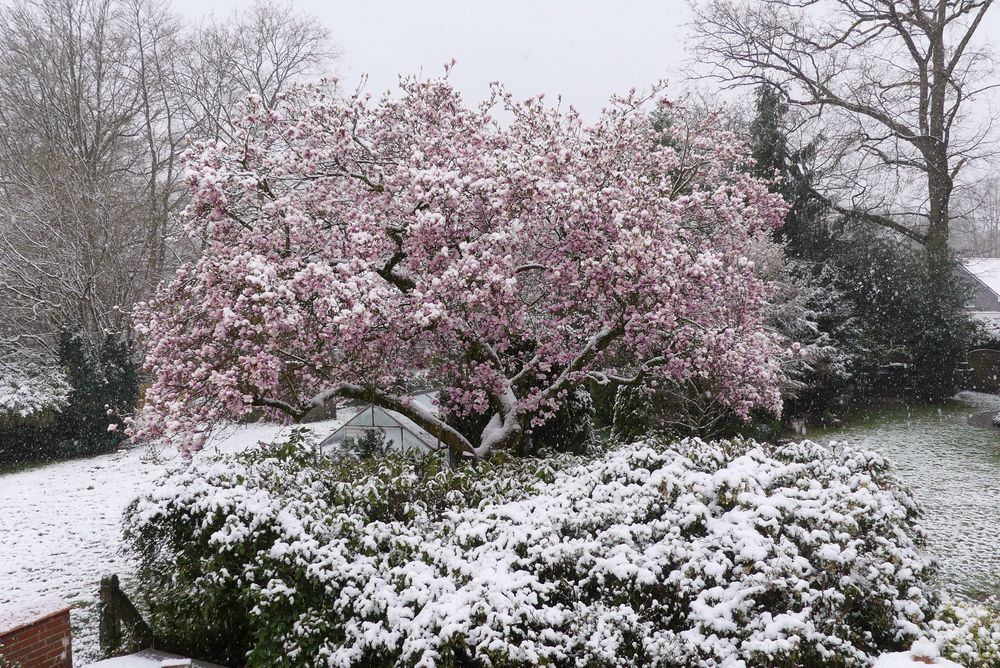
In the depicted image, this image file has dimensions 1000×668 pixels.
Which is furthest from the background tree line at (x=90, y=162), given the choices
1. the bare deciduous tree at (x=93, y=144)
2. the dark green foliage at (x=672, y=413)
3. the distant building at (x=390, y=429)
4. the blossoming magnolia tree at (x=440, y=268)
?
the dark green foliage at (x=672, y=413)

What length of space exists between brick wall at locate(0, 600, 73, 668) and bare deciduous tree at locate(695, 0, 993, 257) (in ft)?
63.5

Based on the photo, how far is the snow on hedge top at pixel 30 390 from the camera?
1387 cm

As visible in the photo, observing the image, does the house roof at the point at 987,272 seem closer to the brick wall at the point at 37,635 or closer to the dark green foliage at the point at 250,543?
the dark green foliage at the point at 250,543

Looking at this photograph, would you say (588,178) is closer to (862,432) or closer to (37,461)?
(862,432)

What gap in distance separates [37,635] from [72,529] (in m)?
5.73

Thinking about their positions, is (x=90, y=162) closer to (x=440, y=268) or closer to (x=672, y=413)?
(x=440, y=268)

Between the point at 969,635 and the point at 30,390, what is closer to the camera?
the point at 969,635

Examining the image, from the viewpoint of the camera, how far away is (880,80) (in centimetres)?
1923

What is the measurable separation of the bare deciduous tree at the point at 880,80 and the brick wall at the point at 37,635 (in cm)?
1935

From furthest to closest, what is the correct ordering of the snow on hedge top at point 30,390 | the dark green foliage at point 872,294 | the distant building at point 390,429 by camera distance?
the dark green foliage at point 872,294, the snow on hedge top at point 30,390, the distant building at point 390,429

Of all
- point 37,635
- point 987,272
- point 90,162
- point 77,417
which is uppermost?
point 90,162

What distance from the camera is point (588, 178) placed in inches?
301

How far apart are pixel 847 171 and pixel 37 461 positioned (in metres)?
22.7

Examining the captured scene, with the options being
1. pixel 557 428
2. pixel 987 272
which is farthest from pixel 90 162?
pixel 987 272
